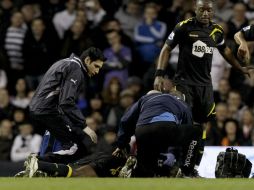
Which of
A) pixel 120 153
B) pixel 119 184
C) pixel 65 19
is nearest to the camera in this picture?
pixel 119 184

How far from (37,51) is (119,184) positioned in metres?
8.84

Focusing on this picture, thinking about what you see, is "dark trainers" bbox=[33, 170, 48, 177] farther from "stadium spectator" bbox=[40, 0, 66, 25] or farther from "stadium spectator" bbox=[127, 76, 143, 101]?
"stadium spectator" bbox=[40, 0, 66, 25]

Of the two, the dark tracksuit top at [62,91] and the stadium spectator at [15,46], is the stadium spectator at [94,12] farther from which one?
the dark tracksuit top at [62,91]

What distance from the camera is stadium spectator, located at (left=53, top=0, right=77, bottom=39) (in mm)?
18094

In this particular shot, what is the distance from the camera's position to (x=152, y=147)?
10.8 metres

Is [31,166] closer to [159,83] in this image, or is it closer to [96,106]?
[159,83]

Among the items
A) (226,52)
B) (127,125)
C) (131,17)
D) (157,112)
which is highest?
(131,17)

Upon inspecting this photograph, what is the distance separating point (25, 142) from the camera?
52.2ft

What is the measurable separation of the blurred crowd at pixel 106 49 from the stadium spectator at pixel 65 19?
0.06 ft

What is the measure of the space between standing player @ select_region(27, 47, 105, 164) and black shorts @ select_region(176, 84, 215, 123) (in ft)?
3.73

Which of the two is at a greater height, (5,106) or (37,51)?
(37,51)

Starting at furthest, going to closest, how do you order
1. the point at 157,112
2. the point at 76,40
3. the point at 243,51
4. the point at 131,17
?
1. the point at 131,17
2. the point at 76,40
3. the point at 243,51
4. the point at 157,112

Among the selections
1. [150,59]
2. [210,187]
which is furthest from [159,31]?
[210,187]

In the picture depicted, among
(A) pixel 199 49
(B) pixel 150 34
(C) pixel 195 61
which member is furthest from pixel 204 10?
(B) pixel 150 34
